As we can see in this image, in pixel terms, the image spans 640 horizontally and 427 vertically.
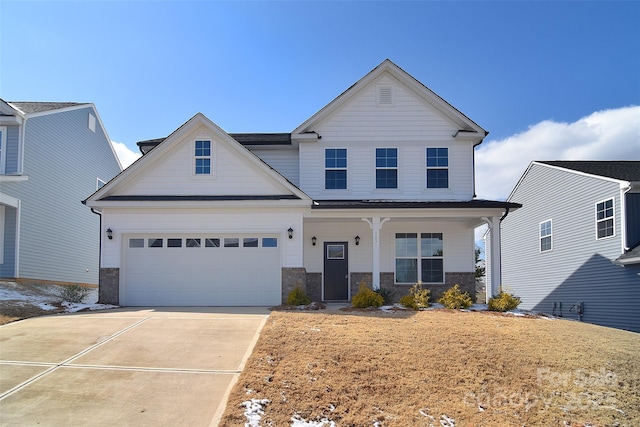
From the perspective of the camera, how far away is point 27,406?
249 inches

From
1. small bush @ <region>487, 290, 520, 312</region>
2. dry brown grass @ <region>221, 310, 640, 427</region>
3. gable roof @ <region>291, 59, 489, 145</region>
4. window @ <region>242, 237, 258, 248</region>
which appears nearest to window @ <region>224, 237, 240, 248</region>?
window @ <region>242, 237, 258, 248</region>

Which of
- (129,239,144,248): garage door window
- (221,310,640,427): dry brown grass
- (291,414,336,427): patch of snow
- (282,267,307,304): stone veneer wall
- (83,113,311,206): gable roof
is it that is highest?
(83,113,311,206): gable roof

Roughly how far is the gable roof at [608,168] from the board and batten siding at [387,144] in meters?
5.06

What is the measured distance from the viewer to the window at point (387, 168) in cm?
1683

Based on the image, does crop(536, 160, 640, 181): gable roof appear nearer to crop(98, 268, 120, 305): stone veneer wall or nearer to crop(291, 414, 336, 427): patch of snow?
crop(291, 414, 336, 427): patch of snow

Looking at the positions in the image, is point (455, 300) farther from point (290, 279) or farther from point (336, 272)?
point (290, 279)

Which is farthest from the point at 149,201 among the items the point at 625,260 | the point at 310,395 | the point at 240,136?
the point at 625,260

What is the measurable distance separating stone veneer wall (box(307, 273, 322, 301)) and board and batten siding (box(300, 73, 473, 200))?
2.86 m

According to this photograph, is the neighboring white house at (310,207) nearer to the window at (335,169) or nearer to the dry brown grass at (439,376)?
the window at (335,169)

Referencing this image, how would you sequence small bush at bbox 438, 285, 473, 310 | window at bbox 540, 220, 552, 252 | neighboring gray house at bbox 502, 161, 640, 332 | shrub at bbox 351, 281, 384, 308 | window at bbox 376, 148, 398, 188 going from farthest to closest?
window at bbox 540, 220, 552, 252 → window at bbox 376, 148, 398, 188 → neighboring gray house at bbox 502, 161, 640, 332 → small bush at bbox 438, 285, 473, 310 → shrub at bbox 351, 281, 384, 308

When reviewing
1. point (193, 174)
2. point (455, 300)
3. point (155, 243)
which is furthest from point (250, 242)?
point (455, 300)

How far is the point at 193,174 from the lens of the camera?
48.6 ft

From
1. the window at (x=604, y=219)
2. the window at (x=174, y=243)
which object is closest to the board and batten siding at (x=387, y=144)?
the window at (x=604, y=219)

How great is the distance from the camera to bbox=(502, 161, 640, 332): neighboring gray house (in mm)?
15148
